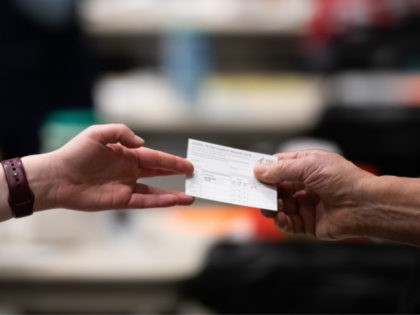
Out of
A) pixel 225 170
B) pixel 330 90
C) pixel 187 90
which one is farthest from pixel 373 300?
pixel 187 90

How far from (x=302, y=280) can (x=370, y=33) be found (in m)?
1.39

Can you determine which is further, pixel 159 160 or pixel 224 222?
pixel 224 222

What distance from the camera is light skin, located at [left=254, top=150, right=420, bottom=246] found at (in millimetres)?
1100

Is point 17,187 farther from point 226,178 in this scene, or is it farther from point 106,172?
point 226,178

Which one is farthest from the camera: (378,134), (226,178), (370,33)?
(370,33)

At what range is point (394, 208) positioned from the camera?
3.62 feet

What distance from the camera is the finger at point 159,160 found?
3.71ft

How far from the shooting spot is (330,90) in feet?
8.96

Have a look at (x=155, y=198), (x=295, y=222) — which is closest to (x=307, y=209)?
(x=295, y=222)

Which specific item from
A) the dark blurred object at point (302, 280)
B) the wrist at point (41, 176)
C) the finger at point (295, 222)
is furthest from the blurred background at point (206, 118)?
the wrist at point (41, 176)

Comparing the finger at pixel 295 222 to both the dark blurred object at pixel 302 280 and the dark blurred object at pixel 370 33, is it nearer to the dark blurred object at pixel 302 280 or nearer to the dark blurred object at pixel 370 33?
the dark blurred object at pixel 302 280

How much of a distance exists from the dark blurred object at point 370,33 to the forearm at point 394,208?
1.65 metres

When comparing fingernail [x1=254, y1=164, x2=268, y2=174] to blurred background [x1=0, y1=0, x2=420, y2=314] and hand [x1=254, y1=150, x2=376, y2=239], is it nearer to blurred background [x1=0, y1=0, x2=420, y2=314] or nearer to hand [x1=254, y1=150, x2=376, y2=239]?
hand [x1=254, y1=150, x2=376, y2=239]

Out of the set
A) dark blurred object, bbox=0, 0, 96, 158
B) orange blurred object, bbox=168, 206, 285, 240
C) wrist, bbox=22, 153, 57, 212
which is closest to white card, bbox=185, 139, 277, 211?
wrist, bbox=22, 153, 57, 212
